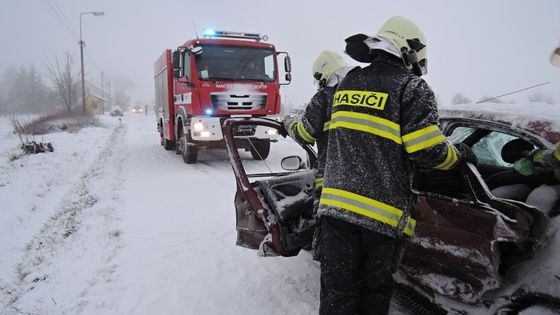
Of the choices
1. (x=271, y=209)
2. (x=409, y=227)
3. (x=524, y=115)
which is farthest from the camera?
(x=271, y=209)

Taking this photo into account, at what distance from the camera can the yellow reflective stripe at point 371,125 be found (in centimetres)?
194

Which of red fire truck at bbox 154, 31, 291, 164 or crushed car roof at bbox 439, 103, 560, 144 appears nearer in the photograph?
crushed car roof at bbox 439, 103, 560, 144

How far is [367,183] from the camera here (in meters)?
2.00

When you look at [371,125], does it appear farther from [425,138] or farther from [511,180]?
[511,180]

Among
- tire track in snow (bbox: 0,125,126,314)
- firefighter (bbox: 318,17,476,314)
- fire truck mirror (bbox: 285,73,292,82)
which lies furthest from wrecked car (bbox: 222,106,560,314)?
fire truck mirror (bbox: 285,73,292,82)

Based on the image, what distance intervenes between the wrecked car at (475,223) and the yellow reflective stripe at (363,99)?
0.47 metres

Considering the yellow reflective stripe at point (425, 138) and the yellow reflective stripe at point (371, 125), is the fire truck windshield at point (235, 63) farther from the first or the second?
the yellow reflective stripe at point (425, 138)

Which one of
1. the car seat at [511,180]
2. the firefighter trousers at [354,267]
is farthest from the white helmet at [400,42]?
the car seat at [511,180]

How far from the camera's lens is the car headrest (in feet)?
9.46

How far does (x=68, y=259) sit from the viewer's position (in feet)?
13.4

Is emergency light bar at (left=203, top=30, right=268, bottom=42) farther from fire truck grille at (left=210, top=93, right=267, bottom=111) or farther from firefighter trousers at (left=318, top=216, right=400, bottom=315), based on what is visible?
firefighter trousers at (left=318, top=216, right=400, bottom=315)

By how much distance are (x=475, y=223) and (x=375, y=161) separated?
2.59ft

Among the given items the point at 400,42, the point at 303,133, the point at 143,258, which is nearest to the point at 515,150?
the point at 400,42

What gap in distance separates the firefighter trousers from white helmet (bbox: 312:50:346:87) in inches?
52.6
